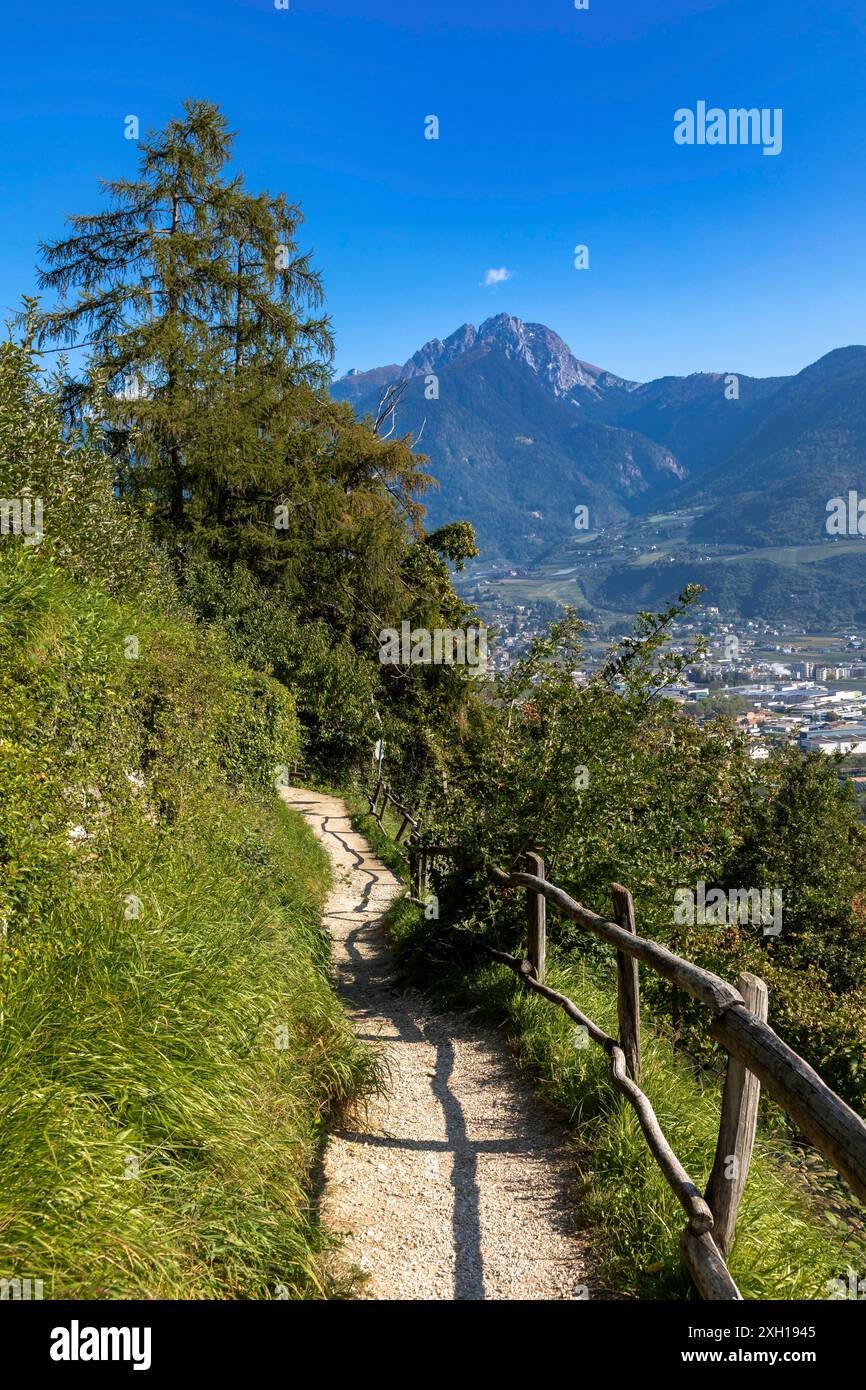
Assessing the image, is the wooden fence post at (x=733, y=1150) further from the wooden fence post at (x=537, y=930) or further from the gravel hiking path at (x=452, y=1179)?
the wooden fence post at (x=537, y=930)

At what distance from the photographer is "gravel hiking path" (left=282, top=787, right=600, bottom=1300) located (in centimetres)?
357

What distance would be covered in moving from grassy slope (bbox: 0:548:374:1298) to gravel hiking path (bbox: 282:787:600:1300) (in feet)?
1.03

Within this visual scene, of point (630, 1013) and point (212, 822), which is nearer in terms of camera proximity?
point (630, 1013)

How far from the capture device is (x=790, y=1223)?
11.3 feet

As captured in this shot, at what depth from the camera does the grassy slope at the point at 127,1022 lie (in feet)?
8.76

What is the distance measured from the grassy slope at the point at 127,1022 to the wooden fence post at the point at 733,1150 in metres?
1.54

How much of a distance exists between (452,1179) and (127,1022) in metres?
2.07

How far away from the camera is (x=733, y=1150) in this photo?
3.00m

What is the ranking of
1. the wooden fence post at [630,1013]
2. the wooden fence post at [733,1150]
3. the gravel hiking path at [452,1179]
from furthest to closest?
the wooden fence post at [630,1013] < the gravel hiking path at [452,1179] < the wooden fence post at [733,1150]
